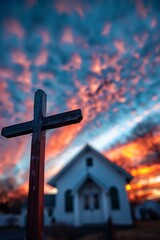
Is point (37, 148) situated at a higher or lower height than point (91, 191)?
lower

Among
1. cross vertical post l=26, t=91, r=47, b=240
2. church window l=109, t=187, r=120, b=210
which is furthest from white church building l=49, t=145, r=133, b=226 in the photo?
cross vertical post l=26, t=91, r=47, b=240

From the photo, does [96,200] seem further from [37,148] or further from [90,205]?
[37,148]

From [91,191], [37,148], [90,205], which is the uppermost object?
[91,191]

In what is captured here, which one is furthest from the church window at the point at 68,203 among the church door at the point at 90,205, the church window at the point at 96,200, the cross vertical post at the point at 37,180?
the cross vertical post at the point at 37,180

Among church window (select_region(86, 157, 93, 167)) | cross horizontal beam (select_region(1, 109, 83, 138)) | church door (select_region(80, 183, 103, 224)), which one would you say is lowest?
church door (select_region(80, 183, 103, 224))

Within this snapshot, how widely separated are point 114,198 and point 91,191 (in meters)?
2.09

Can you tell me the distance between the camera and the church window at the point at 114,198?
15.4 m

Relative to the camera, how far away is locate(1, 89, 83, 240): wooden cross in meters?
1.96

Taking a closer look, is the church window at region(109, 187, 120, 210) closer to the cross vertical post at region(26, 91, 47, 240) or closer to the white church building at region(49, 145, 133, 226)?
the white church building at region(49, 145, 133, 226)

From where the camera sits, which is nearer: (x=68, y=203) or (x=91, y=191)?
(x=91, y=191)

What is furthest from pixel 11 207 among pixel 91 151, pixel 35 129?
pixel 35 129

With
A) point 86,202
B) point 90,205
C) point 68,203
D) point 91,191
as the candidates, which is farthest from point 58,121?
point 68,203

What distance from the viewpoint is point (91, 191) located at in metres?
16.2

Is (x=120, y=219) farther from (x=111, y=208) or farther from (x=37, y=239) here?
(x=37, y=239)
